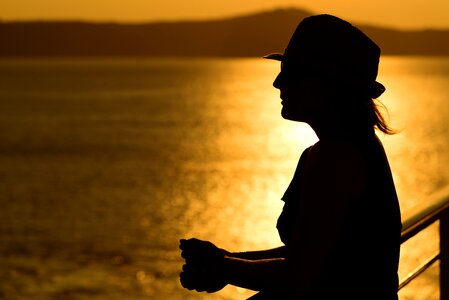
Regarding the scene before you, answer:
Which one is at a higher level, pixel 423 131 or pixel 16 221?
pixel 423 131

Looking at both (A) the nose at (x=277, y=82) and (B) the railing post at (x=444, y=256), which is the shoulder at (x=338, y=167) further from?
(B) the railing post at (x=444, y=256)

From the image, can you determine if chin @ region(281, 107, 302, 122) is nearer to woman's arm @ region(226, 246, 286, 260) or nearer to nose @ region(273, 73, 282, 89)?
nose @ region(273, 73, 282, 89)

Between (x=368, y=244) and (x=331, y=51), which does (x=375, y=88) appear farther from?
(x=368, y=244)

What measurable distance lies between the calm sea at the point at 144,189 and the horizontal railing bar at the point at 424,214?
15.1 metres

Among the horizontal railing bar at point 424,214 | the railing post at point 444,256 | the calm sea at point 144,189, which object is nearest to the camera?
the horizontal railing bar at point 424,214

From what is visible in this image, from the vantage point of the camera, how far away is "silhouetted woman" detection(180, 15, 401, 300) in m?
1.73

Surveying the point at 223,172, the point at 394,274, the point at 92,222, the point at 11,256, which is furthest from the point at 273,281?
the point at 223,172

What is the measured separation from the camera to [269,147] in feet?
312

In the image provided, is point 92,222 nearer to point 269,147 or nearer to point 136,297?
point 136,297

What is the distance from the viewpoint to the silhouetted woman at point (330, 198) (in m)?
1.73

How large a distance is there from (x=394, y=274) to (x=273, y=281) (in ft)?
0.95

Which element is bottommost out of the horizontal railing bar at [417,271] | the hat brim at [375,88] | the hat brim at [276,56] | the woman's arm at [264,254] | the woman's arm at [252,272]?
the woman's arm at [252,272]

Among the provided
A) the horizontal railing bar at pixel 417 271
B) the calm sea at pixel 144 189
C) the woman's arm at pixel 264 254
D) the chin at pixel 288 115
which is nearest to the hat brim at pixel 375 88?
the chin at pixel 288 115

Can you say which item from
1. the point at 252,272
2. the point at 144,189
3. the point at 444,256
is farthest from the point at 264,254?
the point at 144,189
